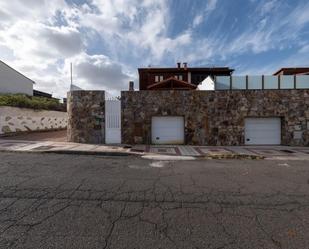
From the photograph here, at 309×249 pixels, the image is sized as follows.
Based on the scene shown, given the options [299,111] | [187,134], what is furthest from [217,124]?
[299,111]

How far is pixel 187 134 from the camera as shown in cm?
1320

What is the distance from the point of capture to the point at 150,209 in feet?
12.4

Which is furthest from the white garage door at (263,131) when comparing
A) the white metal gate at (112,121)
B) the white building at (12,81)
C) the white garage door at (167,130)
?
the white building at (12,81)

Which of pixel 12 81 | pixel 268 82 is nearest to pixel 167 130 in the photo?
pixel 268 82

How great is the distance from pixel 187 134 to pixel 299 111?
7492 millimetres

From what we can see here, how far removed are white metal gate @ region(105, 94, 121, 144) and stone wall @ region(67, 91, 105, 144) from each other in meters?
0.25

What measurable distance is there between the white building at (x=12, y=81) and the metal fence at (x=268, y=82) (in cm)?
2386

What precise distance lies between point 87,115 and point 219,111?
28.0 ft

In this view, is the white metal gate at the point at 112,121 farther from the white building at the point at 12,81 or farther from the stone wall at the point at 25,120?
the white building at the point at 12,81

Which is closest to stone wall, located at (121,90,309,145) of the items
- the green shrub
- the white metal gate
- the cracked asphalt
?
the white metal gate

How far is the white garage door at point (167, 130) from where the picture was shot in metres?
13.4

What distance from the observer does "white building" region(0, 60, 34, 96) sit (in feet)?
76.2

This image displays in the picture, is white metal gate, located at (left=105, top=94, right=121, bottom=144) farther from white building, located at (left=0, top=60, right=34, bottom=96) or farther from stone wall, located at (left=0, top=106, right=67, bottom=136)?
white building, located at (left=0, top=60, right=34, bottom=96)

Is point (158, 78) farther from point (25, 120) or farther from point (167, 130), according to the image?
point (167, 130)
